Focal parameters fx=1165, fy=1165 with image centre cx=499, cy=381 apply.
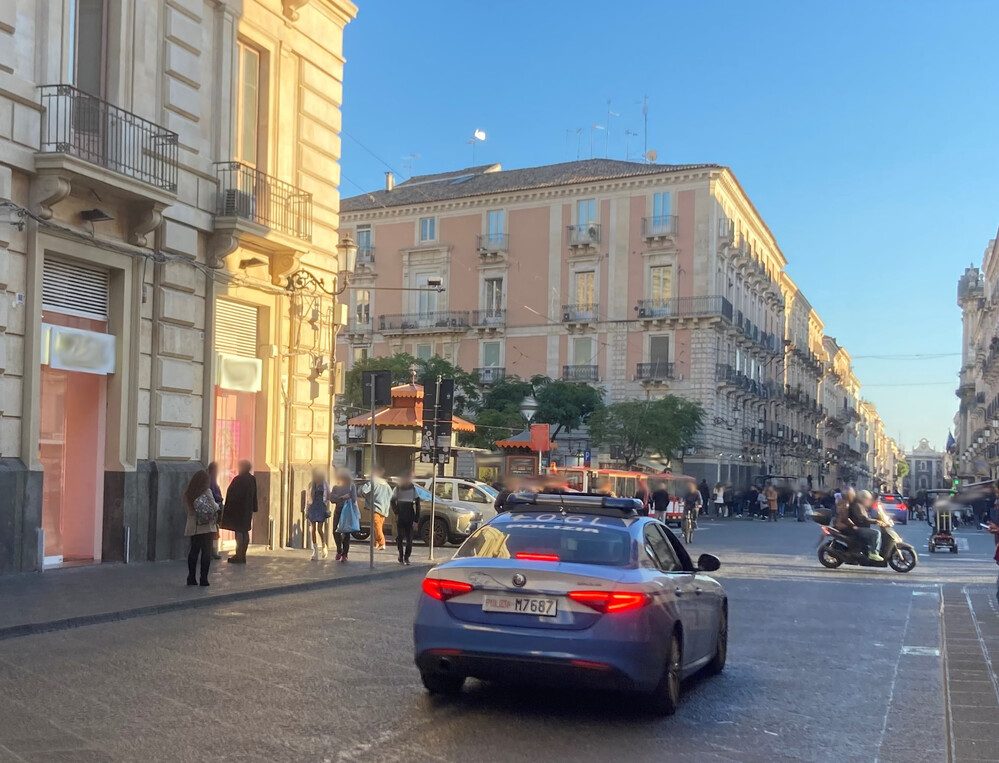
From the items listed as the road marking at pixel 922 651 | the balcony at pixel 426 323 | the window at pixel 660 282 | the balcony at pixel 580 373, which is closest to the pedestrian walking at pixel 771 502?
the balcony at pixel 580 373

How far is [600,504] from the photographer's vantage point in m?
8.64

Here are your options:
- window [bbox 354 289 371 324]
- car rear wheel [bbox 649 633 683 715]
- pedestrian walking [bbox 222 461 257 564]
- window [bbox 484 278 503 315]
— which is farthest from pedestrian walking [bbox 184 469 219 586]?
window [bbox 354 289 371 324]

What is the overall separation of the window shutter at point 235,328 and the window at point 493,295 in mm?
42469

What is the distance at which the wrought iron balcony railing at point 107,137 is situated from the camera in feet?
50.1

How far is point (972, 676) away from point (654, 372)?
50.3 meters

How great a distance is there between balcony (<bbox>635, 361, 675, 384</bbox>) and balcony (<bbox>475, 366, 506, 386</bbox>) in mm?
7272

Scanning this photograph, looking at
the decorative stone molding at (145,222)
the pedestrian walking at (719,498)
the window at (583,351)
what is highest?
the window at (583,351)

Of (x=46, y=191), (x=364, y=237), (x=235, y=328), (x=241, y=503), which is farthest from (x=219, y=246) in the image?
(x=364, y=237)

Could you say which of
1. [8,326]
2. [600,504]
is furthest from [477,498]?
[600,504]

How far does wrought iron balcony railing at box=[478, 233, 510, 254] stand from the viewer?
2468 inches

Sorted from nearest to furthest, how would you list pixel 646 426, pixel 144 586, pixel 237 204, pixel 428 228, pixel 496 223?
pixel 144 586 < pixel 237 204 < pixel 646 426 < pixel 496 223 < pixel 428 228

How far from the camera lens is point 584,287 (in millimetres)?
61000

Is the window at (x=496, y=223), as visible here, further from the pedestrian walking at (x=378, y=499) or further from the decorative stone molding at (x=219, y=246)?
the decorative stone molding at (x=219, y=246)

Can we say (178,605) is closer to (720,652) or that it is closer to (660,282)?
(720,652)
